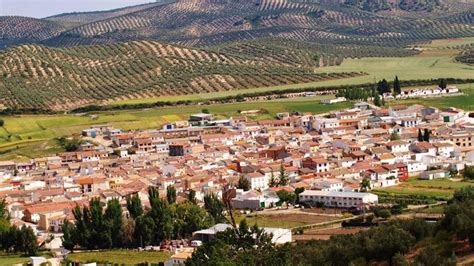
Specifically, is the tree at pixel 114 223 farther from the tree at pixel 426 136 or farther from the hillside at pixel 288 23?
the hillside at pixel 288 23

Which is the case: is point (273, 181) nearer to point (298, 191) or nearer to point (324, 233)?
point (298, 191)

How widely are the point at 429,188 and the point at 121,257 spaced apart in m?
14.3

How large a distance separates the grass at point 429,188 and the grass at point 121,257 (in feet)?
38.8

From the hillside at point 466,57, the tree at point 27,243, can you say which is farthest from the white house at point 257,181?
the hillside at point 466,57

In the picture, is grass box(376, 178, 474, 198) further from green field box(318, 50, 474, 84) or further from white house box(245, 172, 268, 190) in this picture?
green field box(318, 50, 474, 84)

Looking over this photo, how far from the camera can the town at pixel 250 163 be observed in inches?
1449

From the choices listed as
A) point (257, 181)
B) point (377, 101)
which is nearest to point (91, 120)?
point (377, 101)

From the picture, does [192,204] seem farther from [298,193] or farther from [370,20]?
[370,20]

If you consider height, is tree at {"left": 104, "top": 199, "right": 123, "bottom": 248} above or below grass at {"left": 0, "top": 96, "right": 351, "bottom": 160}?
below

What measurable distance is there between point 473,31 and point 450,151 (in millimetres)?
86572

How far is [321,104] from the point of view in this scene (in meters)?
65.5

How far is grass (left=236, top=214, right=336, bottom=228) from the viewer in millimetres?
32781

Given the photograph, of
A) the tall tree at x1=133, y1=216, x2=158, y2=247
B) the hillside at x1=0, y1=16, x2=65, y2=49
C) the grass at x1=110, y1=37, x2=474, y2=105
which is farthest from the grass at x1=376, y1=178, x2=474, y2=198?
the hillside at x1=0, y1=16, x2=65, y2=49

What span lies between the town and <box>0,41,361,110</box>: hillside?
17816 mm
